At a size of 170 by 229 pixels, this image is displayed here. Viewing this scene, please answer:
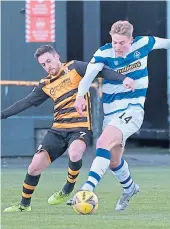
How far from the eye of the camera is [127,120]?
8352mm

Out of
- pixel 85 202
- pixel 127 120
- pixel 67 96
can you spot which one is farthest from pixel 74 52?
pixel 85 202

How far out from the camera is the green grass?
723 cm

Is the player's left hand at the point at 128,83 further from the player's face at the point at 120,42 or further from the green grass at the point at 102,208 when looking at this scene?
the green grass at the point at 102,208

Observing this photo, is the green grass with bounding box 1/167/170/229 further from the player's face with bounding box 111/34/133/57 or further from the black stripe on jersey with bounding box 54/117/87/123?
the player's face with bounding box 111/34/133/57

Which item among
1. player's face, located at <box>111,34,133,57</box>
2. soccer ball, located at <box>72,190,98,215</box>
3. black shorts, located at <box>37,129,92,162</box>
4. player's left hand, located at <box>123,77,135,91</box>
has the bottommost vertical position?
soccer ball, located at <box>72,190,98,215</box>

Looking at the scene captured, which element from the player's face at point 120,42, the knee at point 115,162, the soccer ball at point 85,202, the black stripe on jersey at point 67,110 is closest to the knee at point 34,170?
the black stripe on jersey at point 67,110

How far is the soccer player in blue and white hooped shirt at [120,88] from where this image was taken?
323 inches

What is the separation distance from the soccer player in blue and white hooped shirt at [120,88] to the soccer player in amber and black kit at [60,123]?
0.35 meters

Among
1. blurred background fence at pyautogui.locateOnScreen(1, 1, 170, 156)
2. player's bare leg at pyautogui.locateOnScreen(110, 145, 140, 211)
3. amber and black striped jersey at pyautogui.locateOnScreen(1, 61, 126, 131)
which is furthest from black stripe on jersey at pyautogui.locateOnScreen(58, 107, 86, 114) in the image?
blurred background fence at pyautogui.locateOnScreen(1, 1, 170, 156)

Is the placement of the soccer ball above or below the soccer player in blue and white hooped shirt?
below

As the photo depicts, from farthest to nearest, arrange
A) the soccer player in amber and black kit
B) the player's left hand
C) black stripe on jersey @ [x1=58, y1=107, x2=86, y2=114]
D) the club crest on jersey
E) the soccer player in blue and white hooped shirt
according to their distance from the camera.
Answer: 1. black stripe on jersey @ [x1=58, y1=107, x2=86, y2=114]
2. the soccer player in amber and black kit
3. the club crest on jersey
4. the soccer player in blue and white hooped shirt
5. the player's left hand

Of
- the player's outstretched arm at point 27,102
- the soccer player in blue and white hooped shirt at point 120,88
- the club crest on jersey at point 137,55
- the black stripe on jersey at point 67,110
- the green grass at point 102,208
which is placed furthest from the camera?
the player's outstretched arm at point 27,102

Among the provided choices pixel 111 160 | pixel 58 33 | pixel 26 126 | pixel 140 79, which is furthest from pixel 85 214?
pixel 58 33

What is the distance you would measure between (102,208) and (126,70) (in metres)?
1.35
